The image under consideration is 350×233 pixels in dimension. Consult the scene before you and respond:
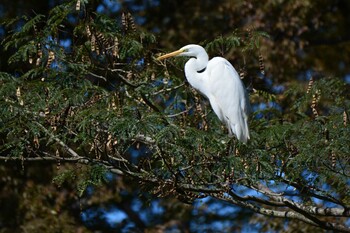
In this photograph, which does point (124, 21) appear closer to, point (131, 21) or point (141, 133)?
point (131, 21)

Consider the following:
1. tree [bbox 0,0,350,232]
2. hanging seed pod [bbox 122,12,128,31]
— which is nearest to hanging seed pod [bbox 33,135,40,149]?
tree [bbox 0,0,350,232]

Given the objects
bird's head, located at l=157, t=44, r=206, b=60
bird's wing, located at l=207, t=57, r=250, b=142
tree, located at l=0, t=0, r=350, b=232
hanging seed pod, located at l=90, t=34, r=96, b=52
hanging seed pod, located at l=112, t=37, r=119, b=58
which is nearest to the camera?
tree, located at l=0, t=0, r=350, b=232

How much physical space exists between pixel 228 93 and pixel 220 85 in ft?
0.24

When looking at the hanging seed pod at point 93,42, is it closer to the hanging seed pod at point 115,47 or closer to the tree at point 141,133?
the tree at point 141,133

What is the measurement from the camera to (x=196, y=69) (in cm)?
508

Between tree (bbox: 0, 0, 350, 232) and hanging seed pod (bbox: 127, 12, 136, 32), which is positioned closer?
tree (bbox: 0, 0, 350, 232)

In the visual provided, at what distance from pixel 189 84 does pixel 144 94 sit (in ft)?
1.81

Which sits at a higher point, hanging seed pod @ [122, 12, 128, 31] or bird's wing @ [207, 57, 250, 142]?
bird's wing @ [207, 57, 250, 142]

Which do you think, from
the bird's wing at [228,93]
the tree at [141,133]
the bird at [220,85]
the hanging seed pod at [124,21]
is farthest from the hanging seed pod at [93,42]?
the bird's wing at [228,93]

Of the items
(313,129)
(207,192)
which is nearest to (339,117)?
(313,129)

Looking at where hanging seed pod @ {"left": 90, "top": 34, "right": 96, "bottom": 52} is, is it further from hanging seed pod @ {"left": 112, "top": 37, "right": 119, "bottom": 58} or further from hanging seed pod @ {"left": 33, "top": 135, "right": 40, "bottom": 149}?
hanging seed pod @ {"left": 33, "top": 135, "right": 40, "bottom": 149}

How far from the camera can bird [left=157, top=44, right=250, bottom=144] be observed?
506 cm

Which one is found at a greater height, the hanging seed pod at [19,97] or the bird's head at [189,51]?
the bird's head at [189,51]

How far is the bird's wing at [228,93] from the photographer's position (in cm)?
518
